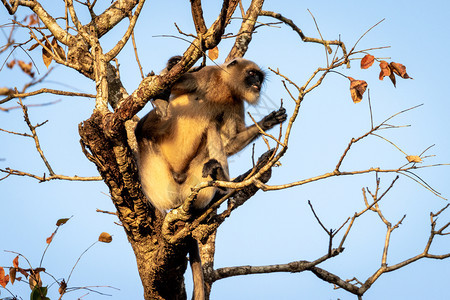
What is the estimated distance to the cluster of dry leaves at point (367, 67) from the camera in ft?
10.6

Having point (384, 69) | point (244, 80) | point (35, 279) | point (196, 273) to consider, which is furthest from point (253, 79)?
point (35, 279)

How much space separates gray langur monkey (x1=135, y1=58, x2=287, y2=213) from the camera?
4656 millimetres

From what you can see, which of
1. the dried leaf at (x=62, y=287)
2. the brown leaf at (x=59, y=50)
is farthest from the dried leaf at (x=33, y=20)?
the dried leaf at (x=62, y=287)

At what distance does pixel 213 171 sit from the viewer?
4.33m

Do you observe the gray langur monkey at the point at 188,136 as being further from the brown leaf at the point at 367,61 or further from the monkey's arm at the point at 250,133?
the brown leaf at the point at 367,61

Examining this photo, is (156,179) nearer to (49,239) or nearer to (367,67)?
(49,239)

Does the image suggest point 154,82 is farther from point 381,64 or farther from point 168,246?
point 381,64

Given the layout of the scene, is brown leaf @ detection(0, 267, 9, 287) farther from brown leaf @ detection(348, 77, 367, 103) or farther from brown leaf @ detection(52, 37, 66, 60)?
brown leaf @ detection(348, 77, 367, 103)

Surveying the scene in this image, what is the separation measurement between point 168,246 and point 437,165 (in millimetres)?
1888

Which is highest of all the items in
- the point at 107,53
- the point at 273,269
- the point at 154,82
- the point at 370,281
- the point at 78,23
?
the point at 78,23

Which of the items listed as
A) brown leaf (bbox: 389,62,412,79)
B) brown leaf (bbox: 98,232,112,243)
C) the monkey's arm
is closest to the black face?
the monkey's arm

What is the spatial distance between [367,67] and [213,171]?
1.60m

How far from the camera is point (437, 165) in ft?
9.35

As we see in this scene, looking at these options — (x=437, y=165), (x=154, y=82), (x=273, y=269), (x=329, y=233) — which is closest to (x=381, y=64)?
(x=437, y=165)
